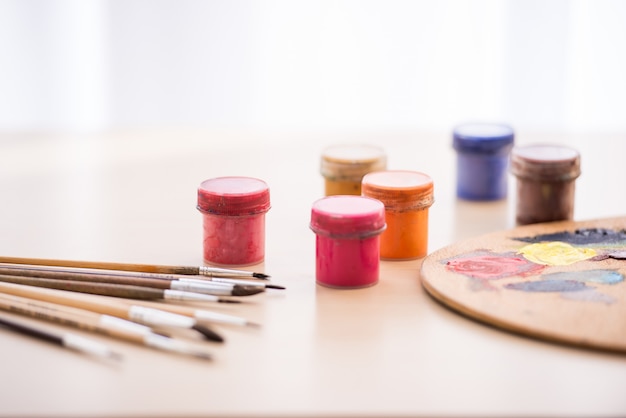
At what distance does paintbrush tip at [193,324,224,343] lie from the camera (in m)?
0.85

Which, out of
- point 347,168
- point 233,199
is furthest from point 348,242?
point 347,168

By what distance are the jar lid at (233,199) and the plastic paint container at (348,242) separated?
0.24ft

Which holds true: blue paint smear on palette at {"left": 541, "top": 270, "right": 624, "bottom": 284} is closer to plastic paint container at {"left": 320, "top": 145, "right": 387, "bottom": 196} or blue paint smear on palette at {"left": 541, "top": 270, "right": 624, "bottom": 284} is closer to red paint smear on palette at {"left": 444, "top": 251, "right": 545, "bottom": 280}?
red paint smear on palette at {"left": 444, "top": 251, "right": 545, "bottom": 280}

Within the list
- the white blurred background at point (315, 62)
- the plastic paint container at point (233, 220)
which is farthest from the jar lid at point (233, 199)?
the white blurred background at point (315, 62)

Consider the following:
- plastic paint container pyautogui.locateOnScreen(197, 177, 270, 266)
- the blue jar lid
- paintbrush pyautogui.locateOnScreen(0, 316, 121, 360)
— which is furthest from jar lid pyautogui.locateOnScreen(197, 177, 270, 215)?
the blue jar lid

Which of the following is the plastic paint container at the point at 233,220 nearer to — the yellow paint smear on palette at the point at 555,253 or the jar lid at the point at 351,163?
the jar lid at the point at 351,163

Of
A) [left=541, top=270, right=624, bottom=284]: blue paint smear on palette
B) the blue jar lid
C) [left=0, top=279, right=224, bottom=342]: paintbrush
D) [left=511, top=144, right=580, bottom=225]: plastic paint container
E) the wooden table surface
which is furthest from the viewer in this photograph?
the blue jar lid

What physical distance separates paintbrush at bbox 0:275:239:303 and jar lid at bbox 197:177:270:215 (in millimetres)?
134

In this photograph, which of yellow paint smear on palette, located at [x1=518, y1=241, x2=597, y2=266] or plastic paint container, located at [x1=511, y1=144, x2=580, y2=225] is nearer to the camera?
yellow paint smear on palette, located at [x1=518, y1=241, x2=597, y2=266]

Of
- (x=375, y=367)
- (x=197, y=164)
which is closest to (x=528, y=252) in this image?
(x=375, y=367)

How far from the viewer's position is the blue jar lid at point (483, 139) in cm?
131

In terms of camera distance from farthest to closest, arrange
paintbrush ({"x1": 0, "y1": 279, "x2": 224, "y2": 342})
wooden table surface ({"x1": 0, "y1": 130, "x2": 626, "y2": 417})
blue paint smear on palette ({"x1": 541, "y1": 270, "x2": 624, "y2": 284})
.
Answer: blue paint smear on palette ({"x1": 541, "y1": 270, "x2": 624, "y2": 284})
paintbrush ({"x1": 0, "y1": 279, "x2": 224, "y2": 342})
wooden table surface ({"x1": 0, "y1": 130, "x2": 626, "y2": 417})

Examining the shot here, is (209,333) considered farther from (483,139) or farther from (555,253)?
(483,139)

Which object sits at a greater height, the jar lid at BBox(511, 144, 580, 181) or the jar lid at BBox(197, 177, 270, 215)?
the jar lid at BBox(511, 144, 580, 181)
